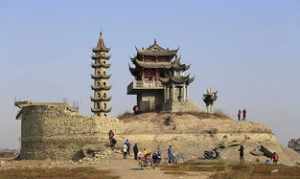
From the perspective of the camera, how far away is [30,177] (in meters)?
35.7

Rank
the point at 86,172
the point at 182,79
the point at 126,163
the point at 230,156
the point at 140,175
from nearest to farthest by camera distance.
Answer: the point at 140,175 → the point at 86,172 → the point at 126,163 → the point at 230,156 → the point at 182,79

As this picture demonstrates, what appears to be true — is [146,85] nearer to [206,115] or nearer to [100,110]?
[100,110]

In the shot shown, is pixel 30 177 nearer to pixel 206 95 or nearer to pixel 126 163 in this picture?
pixel 126 163

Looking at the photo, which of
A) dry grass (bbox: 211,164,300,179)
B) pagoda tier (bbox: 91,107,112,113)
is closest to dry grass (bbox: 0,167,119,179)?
dry grass (bbox: 211,164,300,179)

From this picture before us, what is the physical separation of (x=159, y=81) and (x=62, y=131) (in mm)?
19130

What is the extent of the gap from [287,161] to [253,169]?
757 inches

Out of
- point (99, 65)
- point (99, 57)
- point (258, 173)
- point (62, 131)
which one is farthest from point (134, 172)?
point (99, 57)

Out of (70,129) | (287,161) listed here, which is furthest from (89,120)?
(287,161)

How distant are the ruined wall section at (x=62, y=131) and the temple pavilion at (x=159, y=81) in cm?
1167

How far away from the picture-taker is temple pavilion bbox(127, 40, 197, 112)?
6944cm

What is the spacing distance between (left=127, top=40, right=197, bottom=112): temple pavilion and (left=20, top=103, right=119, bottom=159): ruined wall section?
11672mm

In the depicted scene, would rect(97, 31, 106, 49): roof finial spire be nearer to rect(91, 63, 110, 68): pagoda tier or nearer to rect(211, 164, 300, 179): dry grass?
rect(91, 63, 110, 68): pagoda tier

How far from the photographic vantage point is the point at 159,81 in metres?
73.8

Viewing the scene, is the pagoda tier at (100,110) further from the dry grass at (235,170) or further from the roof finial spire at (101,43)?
the dry grass at (235,170)
